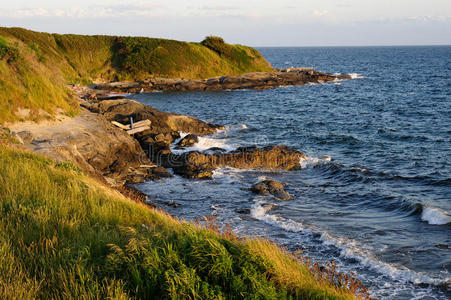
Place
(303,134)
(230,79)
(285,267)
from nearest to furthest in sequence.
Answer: (285,267) < (303,134) < (230,79)

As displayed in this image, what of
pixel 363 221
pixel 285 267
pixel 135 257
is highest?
pixel 135 257

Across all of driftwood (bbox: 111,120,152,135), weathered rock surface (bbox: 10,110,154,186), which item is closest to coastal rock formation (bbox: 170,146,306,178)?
weathered rock surface (bbox: 10,110,154,186)

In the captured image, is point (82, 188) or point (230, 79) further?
point (230, 79)

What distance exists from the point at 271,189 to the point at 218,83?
49139 mm

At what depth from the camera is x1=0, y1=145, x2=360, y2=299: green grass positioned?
210 inches

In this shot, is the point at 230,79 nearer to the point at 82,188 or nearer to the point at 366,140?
the point at 366,140

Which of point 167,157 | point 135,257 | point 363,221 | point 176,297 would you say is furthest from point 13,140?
point 363,221

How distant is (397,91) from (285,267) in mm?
58428

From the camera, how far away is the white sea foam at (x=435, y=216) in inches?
575

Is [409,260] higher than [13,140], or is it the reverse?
[13,140]

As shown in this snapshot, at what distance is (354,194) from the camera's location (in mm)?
18500

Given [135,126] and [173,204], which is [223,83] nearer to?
[135,126]

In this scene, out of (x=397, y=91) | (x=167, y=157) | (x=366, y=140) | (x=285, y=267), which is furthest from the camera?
(x=397, y=91)

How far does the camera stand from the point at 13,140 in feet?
50.1
